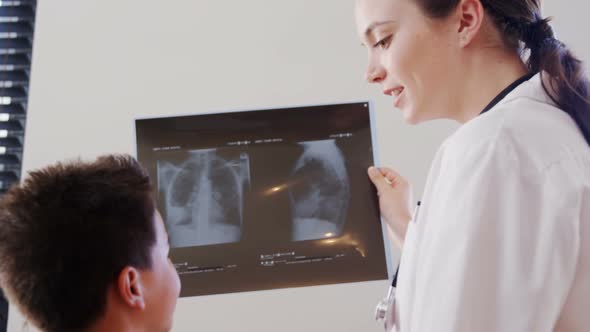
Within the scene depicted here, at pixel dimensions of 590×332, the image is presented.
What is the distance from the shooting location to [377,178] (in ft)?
4.54

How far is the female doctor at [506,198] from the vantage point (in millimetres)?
684

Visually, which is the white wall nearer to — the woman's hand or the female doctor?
the woman's hand

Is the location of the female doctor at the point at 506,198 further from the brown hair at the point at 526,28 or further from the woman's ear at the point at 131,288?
the woman's ear at the point at 131,288

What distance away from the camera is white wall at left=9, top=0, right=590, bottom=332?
168 centimetres

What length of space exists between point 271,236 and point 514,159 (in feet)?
2.45

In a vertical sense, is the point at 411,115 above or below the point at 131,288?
above

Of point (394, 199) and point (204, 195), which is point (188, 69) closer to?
point (204, 195)

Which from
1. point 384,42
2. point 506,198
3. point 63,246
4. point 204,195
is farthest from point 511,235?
point 204,195

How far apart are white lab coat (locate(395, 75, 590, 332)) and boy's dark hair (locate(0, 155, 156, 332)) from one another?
420 mm

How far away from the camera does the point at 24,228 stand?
89cm

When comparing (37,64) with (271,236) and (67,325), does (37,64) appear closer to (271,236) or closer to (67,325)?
(271,236)

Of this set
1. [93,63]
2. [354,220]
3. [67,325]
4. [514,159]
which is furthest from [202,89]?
[514,159]

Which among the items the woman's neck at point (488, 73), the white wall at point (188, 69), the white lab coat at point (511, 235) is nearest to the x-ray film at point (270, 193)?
the white wall at point (188, 69)

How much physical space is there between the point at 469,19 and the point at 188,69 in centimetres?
95
